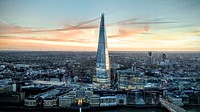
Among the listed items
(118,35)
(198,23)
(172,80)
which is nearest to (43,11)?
(118,35)

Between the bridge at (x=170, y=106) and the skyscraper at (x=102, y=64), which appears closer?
the bridge at (x=170, y=106)

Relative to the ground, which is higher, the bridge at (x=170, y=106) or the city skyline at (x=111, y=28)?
the city skyline at (x=111, y=28)

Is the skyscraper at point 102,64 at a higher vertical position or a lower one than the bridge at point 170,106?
higher

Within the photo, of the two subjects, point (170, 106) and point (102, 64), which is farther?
point (102, 64)

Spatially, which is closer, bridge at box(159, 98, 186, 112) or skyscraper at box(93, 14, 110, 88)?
bridge at box(159, 98, 186, 112)

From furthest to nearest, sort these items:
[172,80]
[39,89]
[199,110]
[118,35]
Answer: [172,80], [39,89], [118,35], [199,110]

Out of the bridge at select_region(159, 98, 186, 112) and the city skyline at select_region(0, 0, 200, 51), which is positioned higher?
the city skyline at select_region(0, 0, 200, 51)

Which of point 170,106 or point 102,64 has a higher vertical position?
point 102,64

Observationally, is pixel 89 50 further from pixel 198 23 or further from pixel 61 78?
pixel 198 23
